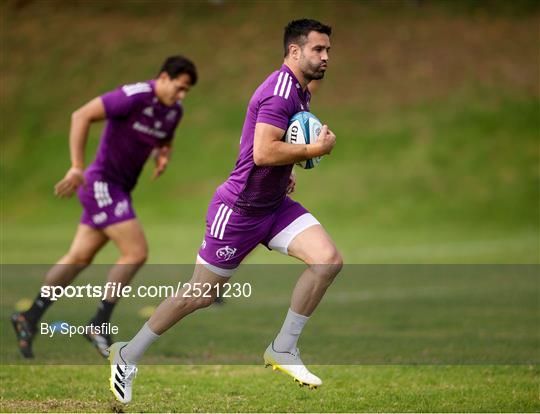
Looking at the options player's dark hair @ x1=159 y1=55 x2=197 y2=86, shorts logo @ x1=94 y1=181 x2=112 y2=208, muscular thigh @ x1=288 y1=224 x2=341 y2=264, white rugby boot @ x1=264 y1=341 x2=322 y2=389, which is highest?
player's dark hair @ x1=159 y1=55 x2=197 y2=86

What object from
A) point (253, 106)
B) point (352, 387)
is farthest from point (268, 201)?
point (352, 387)

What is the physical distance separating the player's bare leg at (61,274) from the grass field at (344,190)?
0.25m

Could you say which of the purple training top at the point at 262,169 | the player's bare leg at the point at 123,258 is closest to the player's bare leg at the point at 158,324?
the purple training top at the point at 262,169

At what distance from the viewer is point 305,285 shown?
6.93m

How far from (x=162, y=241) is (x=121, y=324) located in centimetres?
1164

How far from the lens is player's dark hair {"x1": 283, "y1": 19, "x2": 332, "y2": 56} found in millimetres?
6875

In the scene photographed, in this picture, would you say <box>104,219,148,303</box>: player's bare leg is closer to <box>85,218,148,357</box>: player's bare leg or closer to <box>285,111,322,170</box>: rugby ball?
<box>85,218,148,357</box>: player's bare leg

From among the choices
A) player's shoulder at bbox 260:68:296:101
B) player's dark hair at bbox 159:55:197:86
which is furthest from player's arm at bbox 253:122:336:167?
player's dark hair at bbox 159:55:197:86

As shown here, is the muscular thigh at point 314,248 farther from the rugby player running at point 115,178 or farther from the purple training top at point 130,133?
Answer: the purple training top at point 130,133

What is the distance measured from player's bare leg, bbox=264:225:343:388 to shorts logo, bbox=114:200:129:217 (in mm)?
3162

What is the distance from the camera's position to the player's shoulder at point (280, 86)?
671cm

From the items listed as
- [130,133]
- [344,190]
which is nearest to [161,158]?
[130,133]

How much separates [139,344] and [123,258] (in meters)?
2.73
